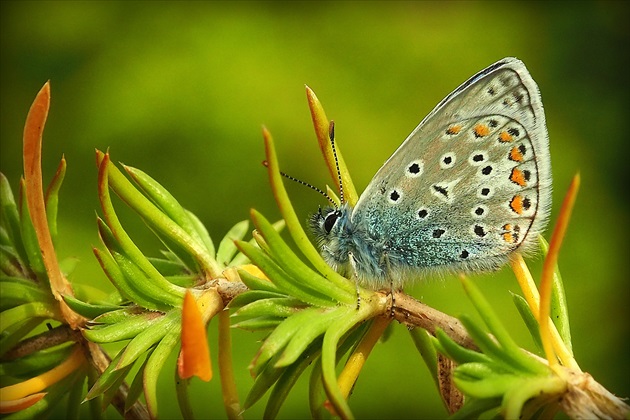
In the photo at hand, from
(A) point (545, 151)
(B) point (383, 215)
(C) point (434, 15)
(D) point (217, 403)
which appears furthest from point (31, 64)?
(A) point (545, 151)

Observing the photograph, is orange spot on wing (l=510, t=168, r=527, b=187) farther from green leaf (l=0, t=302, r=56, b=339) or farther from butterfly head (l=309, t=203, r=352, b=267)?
green leaf (l=0, t=302, r=56, b=339)

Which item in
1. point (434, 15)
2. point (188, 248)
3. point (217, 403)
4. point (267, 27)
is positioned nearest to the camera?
point (188, 248)

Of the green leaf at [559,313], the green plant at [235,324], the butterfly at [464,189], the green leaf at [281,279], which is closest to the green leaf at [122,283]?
the green plant at [235,324]

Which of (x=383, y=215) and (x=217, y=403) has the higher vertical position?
(x=383, y=215)

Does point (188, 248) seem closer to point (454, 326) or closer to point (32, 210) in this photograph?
point (32, 210)

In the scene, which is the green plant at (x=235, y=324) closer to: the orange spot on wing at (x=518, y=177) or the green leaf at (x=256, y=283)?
the green leaf at (x=256, y=283)

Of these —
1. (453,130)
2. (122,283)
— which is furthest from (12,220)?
(453,130)

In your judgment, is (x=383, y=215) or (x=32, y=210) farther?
(x=383, y=215)

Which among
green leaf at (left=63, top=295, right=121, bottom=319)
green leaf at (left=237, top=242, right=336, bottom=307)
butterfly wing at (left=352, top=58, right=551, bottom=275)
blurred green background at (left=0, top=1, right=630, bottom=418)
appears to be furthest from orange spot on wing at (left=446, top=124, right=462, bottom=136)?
blurred green background at (left=0, top=1, right=630, bottom=418)

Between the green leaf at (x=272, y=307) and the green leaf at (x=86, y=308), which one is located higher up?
the green leaf at (x=86, y=308)
